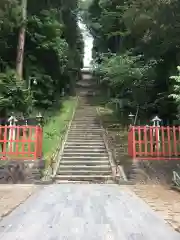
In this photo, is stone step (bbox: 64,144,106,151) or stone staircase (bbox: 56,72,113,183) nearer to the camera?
stone staircase (bbox: 56,72,113,183)

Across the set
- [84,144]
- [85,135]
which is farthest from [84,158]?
[85,135]

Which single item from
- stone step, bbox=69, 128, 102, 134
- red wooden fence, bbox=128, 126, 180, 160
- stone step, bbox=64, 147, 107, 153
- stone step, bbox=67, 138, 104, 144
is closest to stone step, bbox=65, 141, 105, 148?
stone step, bbox=67, 138, 104, 144

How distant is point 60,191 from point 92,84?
3066cm

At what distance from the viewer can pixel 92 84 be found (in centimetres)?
3859

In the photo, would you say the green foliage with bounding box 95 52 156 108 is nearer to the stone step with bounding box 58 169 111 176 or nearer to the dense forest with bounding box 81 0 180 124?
the dense forest with bounding box 81 0 180 124

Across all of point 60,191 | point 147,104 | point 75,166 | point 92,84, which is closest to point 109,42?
point 92,84

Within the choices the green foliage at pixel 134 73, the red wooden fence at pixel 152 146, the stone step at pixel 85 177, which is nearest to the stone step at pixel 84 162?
the stone step at pixel 85 177

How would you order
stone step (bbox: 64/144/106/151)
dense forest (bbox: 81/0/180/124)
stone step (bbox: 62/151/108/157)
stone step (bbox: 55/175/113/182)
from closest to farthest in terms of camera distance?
stone step (bbox: 55/175/113/182) < dense forest (bbox: 81/0/180/124) < stone step (bbox: 62/151/108/157) < stone step (bbox: 64/144/106/151)

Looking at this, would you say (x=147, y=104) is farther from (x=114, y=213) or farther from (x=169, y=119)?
(x=114, y=213)

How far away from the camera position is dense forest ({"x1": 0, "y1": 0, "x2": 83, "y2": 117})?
1460 centimetres

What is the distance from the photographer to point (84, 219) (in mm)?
5363

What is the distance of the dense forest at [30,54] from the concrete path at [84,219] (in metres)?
7.59

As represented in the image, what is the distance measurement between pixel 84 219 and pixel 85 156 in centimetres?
736

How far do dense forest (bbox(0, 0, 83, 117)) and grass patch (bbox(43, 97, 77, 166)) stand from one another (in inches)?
49.8
